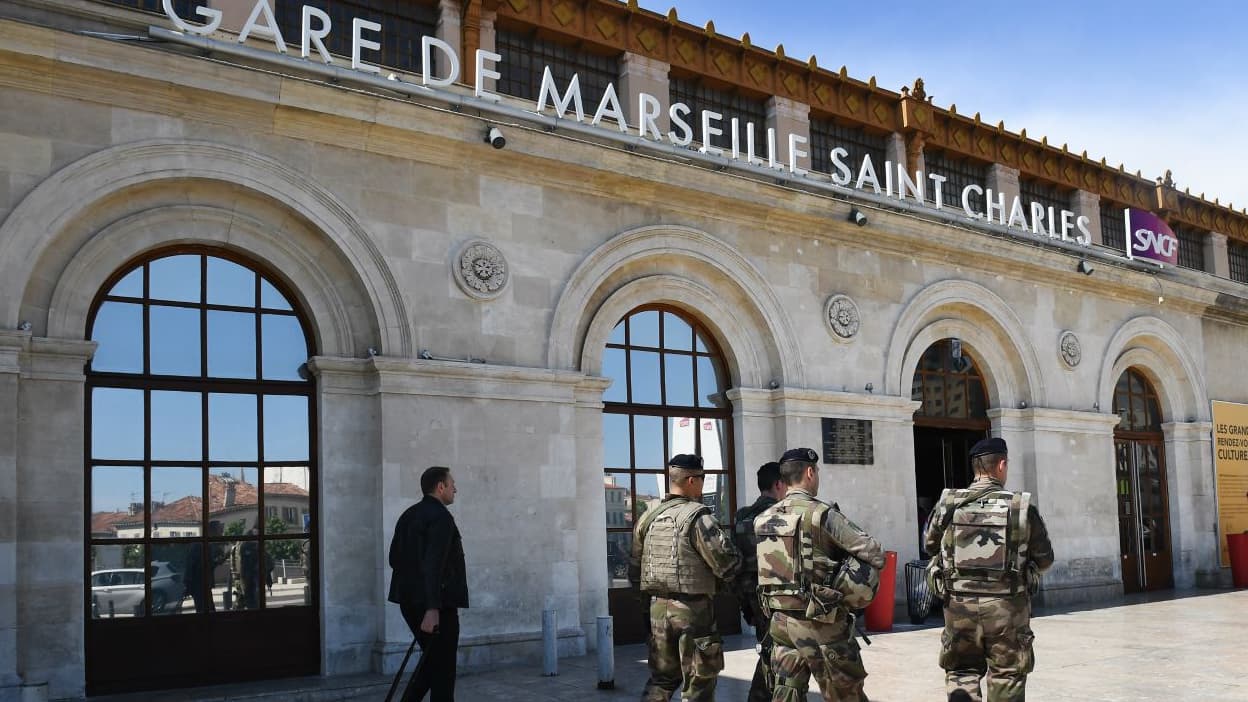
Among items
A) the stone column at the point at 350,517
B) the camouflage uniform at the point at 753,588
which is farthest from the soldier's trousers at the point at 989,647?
the stone column at the point at 350,517

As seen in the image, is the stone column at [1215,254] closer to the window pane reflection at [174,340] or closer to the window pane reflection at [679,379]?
the window pane reflection at [679,379]

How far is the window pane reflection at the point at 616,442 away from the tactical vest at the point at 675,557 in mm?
5487

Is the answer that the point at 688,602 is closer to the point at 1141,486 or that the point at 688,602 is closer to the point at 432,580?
the point at 432,580

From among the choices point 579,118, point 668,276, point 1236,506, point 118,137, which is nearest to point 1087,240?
point 1236,506

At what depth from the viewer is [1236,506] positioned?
2092 cm

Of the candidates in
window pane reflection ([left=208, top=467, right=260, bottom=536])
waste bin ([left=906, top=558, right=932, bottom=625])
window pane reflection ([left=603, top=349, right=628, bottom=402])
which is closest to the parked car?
window pane reflection ([left=208, top=467, right=260, bottom=536])

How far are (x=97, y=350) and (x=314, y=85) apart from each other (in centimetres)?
309

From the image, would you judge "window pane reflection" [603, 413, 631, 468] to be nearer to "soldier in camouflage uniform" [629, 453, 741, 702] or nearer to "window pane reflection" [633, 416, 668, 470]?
"window pane reflection" [633, 416, 668, 470]

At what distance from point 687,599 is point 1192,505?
16031 millimetres

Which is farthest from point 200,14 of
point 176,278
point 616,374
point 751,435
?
point 751,435

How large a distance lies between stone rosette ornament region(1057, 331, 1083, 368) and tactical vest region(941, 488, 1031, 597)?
442 inches

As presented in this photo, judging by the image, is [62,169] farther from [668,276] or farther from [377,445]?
[668,276]

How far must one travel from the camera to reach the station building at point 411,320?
9.90 meters

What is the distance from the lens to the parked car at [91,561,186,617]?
9977mm
